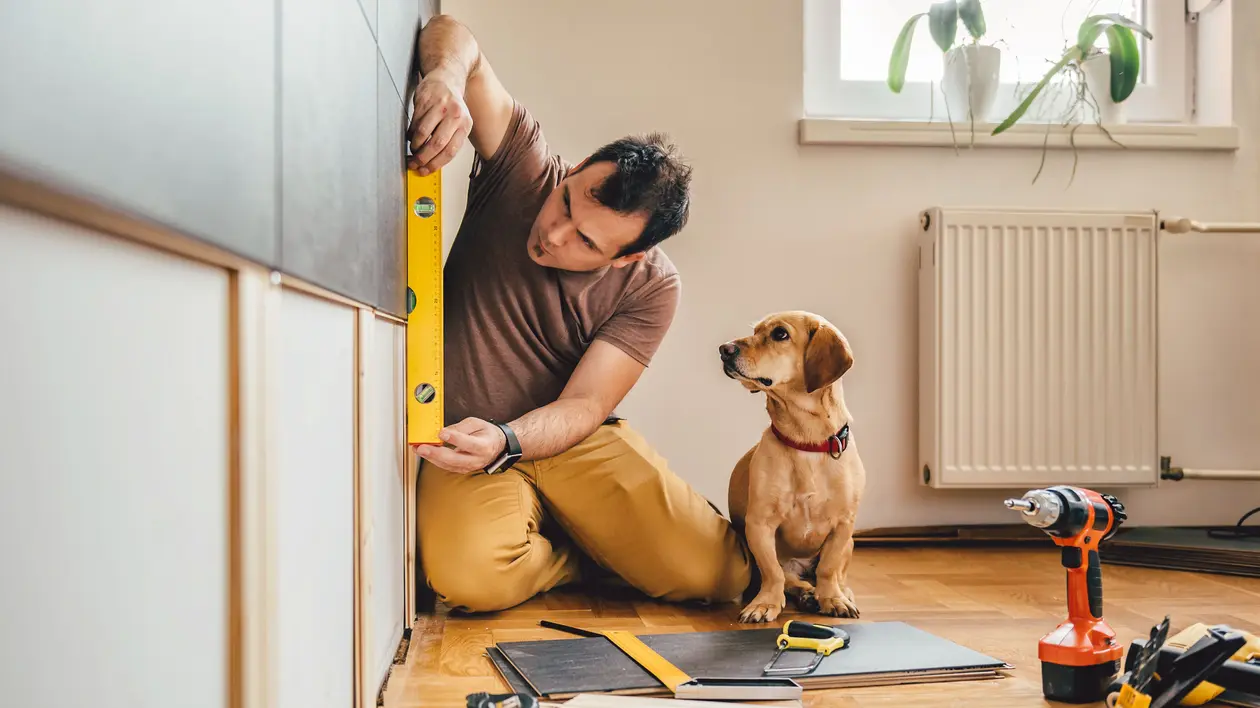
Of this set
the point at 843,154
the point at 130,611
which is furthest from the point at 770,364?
the point at 130,611

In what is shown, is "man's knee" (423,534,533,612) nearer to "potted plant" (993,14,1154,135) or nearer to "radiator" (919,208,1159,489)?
"radiator" (919,208,1159,489)

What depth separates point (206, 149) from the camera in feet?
1.63

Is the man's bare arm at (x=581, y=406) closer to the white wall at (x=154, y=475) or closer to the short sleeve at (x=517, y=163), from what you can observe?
the short sleeve at (x=517, y=163)

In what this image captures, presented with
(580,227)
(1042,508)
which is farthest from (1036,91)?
(1042,508)

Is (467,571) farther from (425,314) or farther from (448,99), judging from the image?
(448,99)

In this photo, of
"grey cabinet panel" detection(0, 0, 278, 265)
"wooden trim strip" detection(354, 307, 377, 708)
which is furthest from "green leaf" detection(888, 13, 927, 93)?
"grey cabinet panel" detection(0, 0, 278, 265)

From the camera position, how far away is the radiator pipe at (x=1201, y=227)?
2.59 m

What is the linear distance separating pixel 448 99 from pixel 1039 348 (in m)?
1.80

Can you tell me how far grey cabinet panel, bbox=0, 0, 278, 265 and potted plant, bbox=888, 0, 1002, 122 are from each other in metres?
2.27

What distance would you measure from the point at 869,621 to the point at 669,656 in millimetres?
470

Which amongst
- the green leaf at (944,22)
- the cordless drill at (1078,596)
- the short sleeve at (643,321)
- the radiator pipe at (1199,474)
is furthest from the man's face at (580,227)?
the radiator pipe at (1199,474)

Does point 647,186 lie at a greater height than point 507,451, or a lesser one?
greater

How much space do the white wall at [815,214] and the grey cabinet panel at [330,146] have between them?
1.42 metres

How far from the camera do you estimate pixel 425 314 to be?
1658 mm
